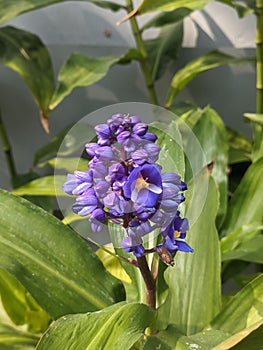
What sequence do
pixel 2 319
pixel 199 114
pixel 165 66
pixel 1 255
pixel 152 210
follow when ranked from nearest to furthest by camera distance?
pixel 152 210 < pixel 1 255 < pixel 2 319 < pixel 199 114 < pixel 165 66

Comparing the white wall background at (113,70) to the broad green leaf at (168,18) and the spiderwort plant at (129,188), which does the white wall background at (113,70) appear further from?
the spiderwort plant at (129,188)

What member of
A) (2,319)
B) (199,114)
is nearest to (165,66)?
(199,114)

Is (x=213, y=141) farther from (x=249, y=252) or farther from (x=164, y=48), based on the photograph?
(x=164, y=48)

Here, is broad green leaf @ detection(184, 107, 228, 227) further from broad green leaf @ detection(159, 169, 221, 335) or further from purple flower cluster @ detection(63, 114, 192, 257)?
purple flower cluster @ detection(63, 114, 192, 257)

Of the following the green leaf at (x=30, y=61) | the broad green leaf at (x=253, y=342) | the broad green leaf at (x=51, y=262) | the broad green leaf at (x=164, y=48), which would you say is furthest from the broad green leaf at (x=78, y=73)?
the broad green leaf at (x=253, y=342)

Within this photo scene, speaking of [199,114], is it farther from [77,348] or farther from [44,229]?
[77,348]

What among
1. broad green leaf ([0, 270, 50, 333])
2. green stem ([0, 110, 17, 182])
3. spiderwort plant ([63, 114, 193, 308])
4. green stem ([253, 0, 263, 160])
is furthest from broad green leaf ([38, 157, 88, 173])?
green stem ([0, 110, 17, 182])
